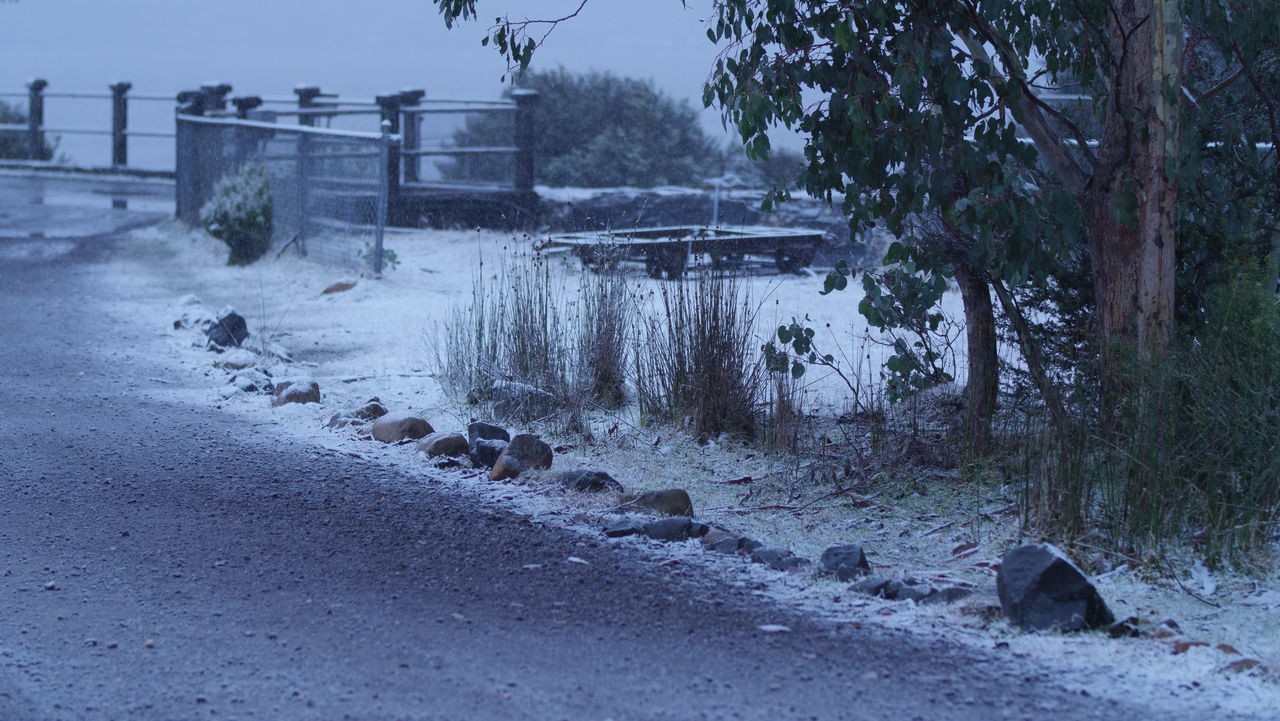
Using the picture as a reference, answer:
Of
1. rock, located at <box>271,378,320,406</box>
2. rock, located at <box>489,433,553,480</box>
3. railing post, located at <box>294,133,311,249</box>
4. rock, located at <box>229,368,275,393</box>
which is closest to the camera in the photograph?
rock, located at <box>489,433,553,480</box>

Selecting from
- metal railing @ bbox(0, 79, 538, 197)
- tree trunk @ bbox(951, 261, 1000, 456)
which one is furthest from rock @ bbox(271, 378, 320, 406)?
metal railing @ bbox(0, 79, 538, 197)

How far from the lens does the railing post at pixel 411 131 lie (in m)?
15.8

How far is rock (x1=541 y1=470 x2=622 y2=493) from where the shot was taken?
4.95 meters

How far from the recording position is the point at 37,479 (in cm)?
507

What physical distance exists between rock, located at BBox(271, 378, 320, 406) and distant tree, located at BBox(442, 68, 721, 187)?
13750 millimetres

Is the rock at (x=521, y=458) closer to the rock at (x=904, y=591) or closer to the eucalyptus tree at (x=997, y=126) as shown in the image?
the eucalyptus tree at (x=997, y=126)

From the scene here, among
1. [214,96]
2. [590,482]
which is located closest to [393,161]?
[214,96]

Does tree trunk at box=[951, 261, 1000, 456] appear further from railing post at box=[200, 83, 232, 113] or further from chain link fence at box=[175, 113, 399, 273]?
railing post at box=[200, 83, 232, 113]

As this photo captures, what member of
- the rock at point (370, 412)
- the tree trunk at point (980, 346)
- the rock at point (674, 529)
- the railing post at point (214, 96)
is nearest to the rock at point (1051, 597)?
the rock at point (674, 529)

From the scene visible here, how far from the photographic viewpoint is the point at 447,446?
5566mm

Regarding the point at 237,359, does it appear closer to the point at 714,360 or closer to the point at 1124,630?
the point at 714,360

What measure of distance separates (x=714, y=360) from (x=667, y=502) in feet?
4.28

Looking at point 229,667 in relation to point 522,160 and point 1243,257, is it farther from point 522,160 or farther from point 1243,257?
point 522,160

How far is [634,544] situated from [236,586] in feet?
4.44
